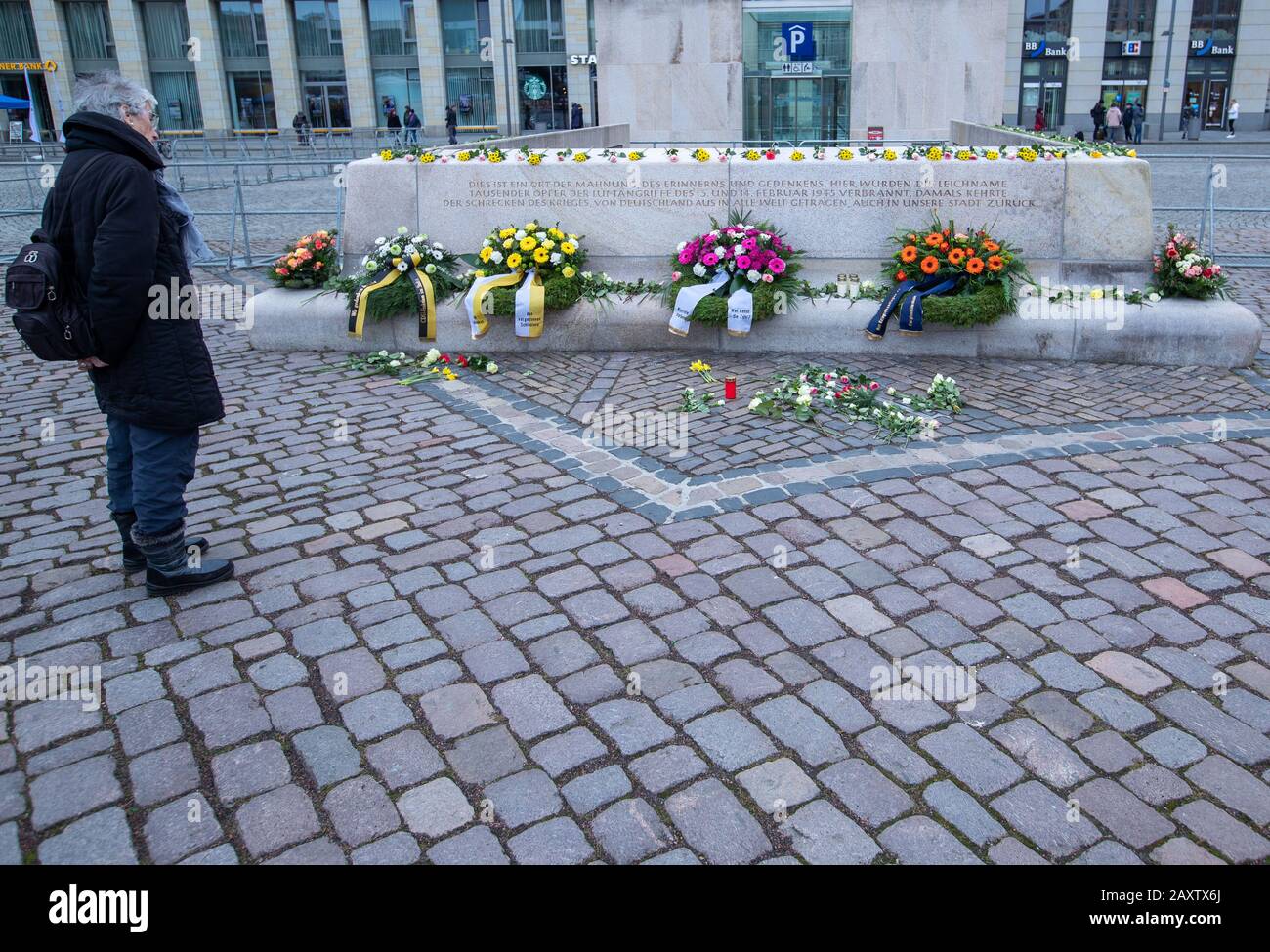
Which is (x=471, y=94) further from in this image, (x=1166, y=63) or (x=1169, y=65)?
(x=1169, y=65)

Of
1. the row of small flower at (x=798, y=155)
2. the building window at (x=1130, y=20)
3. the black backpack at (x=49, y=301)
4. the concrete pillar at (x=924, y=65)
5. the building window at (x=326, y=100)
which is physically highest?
the building window at (x=1130, y=20)

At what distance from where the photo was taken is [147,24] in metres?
47.7

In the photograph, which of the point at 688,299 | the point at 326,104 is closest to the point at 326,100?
the point at 326,104

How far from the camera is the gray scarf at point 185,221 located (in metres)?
4.54

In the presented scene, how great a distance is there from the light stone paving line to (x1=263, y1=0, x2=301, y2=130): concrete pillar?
45.4 metres

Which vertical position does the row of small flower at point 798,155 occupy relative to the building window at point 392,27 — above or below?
below

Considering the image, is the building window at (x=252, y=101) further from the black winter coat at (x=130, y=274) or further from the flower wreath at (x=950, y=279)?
the black winter coat at (x=130, y=274)

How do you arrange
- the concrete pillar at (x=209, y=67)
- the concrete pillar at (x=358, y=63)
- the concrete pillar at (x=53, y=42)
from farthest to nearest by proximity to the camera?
the concrete pillar at (x=53, y=42), the concrete pillar at (x=209, y=67), the concrete pillar at (x=358, y=63)

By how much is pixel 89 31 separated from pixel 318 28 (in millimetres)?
10819

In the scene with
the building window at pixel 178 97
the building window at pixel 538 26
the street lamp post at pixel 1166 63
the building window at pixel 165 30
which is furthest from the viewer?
the building window at pixel 178 97

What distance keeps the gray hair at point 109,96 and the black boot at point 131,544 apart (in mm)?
1756

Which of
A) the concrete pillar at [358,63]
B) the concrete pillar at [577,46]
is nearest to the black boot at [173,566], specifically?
the concrete pillar at [577,46]

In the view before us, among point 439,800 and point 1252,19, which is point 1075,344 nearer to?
point 439,800
